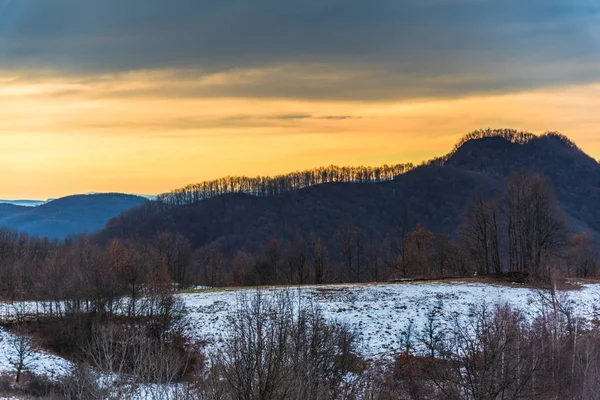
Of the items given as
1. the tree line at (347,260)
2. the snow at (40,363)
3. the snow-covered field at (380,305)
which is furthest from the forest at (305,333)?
the snow-covered field at (380,305)

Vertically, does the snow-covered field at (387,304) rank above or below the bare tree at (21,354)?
above

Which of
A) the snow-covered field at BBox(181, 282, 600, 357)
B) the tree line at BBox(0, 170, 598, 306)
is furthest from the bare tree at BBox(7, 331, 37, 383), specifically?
the snow-covered field at BBox(181, 282, 600, 357)

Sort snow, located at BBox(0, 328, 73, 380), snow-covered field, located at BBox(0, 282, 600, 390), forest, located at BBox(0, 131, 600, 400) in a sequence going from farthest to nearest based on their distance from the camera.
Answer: snow-covered field, located at BBox(0, 282, 600, 390)
snow, located at BBox(0, 328, 73, 380)
forest, located at BBox(0, 131, 600, 400)

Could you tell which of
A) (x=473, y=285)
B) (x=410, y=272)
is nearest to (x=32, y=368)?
(x=473, y=285)

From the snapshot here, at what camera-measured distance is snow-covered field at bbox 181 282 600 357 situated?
39112 millimetres

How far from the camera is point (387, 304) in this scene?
4338 cm

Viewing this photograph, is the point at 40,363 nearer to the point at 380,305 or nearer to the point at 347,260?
the point at 380,305

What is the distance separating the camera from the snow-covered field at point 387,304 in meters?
39.1

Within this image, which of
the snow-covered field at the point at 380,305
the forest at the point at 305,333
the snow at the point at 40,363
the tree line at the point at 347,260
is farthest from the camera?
the tree line at the point at 347,260

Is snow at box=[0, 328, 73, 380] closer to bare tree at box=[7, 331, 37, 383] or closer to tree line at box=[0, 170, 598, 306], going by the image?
bare tree at box=[7, 331, 37, 383]

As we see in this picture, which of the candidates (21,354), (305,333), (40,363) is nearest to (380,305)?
(305,333)

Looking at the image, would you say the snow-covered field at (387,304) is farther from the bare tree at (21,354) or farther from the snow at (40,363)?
the bare tree at (21,354)

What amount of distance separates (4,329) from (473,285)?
4155cm

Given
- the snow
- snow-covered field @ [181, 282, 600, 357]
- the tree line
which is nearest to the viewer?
the snow
